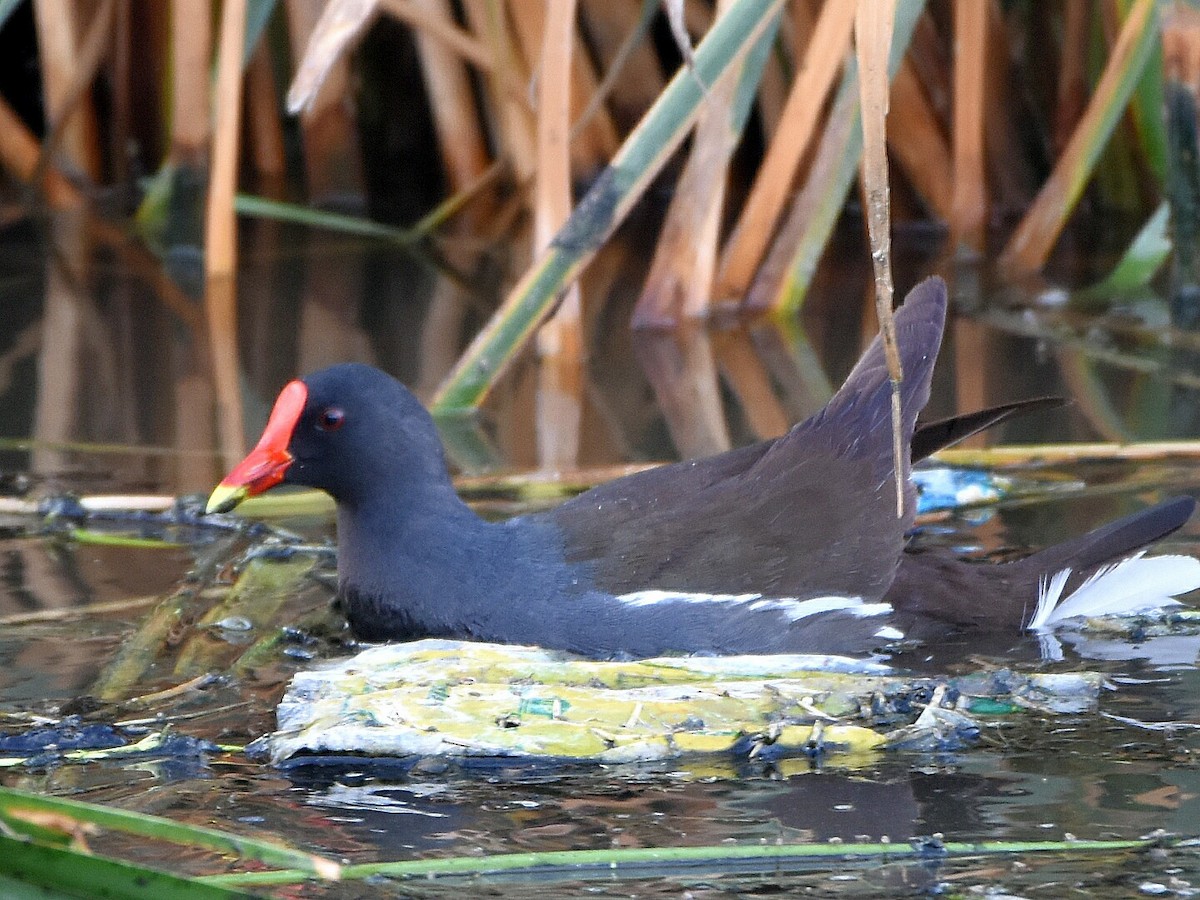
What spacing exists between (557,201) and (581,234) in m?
0.22

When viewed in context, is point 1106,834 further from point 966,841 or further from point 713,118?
point 713,118

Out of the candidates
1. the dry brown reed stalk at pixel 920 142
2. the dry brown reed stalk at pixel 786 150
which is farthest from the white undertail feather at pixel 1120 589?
the dry brown reed stalk at pixel 920 142

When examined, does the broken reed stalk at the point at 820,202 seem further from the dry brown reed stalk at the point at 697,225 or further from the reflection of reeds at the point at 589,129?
the dry brown reed stalk at the point at 697,225

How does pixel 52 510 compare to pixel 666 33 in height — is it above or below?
below

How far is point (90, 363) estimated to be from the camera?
4844 mm

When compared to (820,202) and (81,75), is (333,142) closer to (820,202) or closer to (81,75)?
(81,75)

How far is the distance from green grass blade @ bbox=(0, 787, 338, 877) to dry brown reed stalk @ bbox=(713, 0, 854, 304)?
285cm

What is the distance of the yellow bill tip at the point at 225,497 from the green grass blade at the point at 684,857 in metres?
1.07

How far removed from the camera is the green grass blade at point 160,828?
146 centimetres

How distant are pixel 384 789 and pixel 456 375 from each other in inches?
67.1

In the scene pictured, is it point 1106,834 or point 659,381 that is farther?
point 659,381

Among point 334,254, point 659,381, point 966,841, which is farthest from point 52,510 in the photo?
point 334,254

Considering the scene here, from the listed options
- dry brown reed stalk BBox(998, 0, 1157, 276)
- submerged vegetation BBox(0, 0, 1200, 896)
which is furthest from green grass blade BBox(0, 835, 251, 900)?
dry brown reed stalk BBox(998, 0, 1157, 276)

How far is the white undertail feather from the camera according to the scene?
10.0 feet
